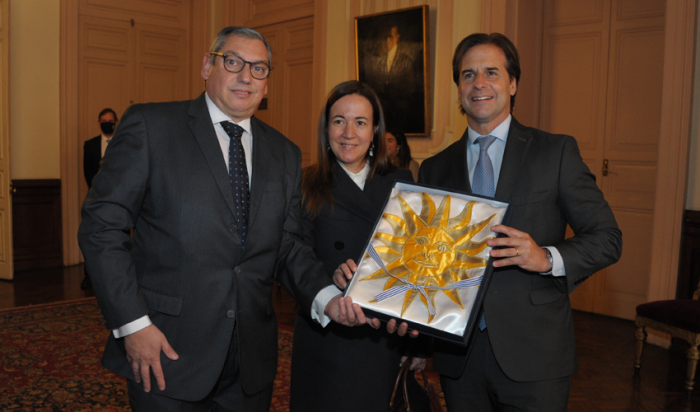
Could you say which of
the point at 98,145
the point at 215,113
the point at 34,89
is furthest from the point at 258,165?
the point at 34,89

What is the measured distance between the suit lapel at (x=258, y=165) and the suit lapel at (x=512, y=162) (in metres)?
0.80

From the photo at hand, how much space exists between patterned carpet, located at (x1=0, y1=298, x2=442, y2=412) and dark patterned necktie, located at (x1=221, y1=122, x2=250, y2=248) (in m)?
2.09

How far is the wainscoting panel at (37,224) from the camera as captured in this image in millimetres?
7348

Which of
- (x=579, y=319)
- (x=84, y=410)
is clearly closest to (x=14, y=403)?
(x=84, y=410)

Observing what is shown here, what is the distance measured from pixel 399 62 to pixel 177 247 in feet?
16.3

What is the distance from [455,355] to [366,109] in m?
1.10

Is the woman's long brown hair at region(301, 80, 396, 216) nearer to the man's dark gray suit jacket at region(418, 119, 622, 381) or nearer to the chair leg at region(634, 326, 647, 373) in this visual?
the man's dark gray suit jacket at region(418, 119, 622, 381)

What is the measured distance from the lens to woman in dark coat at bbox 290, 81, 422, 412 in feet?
7.23

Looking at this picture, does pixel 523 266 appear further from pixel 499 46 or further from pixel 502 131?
pixel 499 46

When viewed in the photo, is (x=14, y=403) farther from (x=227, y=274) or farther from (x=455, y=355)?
(x=455, y=355)

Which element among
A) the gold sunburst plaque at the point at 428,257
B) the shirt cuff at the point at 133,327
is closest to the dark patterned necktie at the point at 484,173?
the gold sunburst plaque at the point at 428,257

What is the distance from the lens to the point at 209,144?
5.81 feet

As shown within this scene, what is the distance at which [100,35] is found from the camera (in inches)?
318

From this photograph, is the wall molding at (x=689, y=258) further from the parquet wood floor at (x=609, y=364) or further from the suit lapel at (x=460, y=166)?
the suit lapel at (x=460, y=166)
